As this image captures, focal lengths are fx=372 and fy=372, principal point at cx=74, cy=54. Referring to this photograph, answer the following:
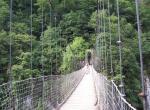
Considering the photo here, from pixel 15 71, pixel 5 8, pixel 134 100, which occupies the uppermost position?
pixel 5 8

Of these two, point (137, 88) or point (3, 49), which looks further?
point (137, 88)

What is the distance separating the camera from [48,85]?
4.00 m

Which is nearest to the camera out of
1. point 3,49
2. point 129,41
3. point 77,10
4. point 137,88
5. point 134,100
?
point 3,49

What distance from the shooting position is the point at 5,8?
555 inches

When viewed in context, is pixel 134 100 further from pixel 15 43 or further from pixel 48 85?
pixel 48 85

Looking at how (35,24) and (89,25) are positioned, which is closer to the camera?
(35,24)

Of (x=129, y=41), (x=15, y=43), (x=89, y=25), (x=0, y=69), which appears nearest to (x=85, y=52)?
(x=89, y=25)

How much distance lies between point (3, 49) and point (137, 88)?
5.69 m

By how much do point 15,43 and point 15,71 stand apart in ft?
4.31

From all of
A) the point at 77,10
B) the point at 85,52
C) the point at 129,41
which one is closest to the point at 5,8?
the point at 129,41

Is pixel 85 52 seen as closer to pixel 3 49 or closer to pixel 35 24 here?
pixel 35 24

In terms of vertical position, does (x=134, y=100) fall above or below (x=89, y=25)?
below

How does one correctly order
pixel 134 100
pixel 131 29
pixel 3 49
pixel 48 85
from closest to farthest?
pixel 48 85, pixel 3 49, pixel 134 100, pixel 131 29

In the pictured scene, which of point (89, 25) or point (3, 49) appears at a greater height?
point (89, 25)
